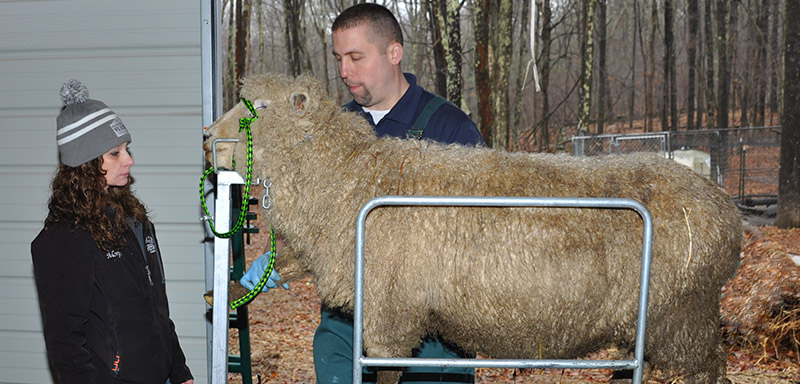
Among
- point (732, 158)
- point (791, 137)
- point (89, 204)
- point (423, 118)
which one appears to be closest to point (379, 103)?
point (423, 118)

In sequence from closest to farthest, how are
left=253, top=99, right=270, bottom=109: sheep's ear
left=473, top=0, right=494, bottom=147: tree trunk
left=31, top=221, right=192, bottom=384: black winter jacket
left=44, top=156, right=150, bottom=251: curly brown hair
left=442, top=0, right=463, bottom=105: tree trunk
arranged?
left=31, top=221, right=192, bottom=384: black winter jacket, left=44, top=156, right=150, bottom=251: curly brown hair, left=253, top=99, right=270, bottom=109: sheep's ear, left=442, top=0, right=463, bottom=105: tree trunk, left=473, top=0, right=494, bottom=147: tree trunk

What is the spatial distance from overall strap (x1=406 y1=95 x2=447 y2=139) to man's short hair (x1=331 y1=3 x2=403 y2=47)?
0.40 m

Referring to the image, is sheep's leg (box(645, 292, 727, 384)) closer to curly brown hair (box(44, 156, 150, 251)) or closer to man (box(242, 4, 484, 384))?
man (box(242, 4, 484, 384))

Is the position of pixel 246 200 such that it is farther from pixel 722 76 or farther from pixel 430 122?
pixel 722 76

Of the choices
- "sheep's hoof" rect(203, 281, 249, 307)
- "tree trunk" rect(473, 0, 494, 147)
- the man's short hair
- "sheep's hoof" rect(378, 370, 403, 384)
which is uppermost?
"tree trunk" rect(473, 0, 494, 147)

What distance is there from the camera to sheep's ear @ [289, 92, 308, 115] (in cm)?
261

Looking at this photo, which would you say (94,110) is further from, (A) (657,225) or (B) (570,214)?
(A) (657,225)

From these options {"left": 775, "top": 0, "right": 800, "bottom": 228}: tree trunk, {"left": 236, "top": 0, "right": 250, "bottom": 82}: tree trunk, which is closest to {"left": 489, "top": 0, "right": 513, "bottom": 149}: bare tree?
{"left": 775, "top": 0, "right": 800, "bottom": 228}: tree trunk

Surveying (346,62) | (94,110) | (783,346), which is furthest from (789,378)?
(94,110)

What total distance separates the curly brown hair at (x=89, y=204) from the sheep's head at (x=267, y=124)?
448 millimetres

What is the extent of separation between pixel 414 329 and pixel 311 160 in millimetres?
873

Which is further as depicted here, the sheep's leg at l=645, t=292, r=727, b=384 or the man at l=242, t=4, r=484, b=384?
the man at l=242, t=4, r=484, b=384

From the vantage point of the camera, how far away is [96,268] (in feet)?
7.45

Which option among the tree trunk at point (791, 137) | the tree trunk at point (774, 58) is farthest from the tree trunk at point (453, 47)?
the tree trunk at point (774, 58)
